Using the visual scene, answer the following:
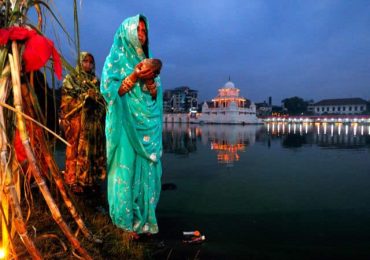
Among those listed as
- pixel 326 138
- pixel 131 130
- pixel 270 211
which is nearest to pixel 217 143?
pixel 326 138

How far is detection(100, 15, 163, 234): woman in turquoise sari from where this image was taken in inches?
92.7

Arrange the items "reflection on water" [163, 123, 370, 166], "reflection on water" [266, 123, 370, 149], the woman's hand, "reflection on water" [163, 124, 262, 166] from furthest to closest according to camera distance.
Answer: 1. "reflection on water" [266, 123, 370, 149]
2. "reflection on water" [163, 123, 370, 166]
3. "reflection on water" [163, 124, 262, 166]
4. the woman's hand

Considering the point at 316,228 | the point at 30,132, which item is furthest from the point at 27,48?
the point at 316,228

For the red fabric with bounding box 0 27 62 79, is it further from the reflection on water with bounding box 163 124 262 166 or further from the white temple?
the white temple

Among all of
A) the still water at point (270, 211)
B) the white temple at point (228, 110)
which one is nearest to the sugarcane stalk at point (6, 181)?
the still water at point (270, 211)

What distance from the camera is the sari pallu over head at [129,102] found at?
7.70ft

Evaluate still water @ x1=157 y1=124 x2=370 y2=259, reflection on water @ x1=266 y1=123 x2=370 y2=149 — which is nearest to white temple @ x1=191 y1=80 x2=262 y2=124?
reflection on water @ x1=266 y1=123 x2=370 y2=149

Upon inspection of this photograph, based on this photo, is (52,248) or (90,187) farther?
(90,187)

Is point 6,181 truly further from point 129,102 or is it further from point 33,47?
point 129,102

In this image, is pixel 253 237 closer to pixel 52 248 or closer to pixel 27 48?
pixel 52 248

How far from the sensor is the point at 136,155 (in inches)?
98.3

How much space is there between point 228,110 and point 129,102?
154 feet

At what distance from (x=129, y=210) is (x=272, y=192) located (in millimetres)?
3070

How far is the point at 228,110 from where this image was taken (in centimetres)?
4862
